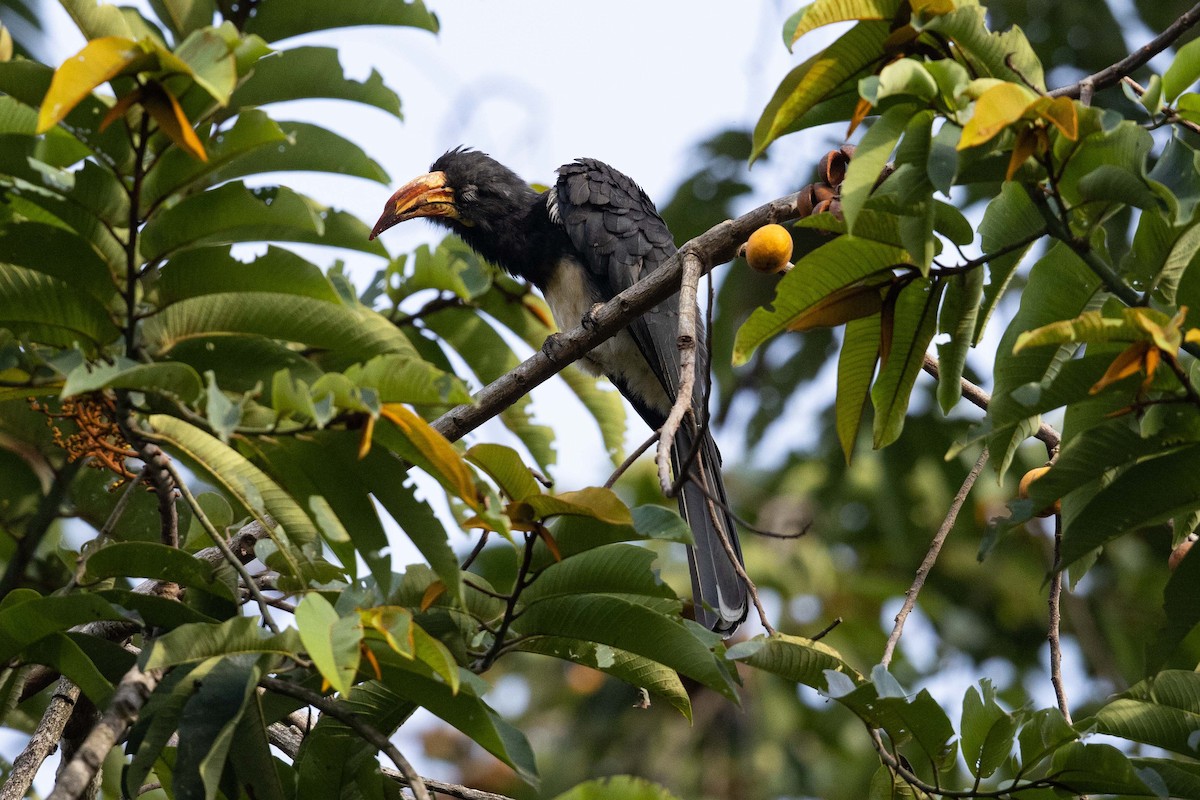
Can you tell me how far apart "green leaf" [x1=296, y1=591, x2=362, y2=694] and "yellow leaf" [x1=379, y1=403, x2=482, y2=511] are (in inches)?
8.9

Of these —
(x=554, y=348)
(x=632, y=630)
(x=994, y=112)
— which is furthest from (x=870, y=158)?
(x=554, y=348)

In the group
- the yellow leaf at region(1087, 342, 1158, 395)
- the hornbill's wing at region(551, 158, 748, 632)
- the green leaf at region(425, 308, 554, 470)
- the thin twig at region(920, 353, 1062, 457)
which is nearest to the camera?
the yellow leaf at region(1087, 342, 1158, 395)

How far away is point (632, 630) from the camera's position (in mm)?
1680

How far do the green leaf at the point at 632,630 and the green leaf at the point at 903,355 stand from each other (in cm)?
52

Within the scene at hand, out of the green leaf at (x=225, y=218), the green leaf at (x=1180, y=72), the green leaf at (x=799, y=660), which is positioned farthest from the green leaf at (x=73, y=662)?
the green leaf at (x=1180, y=72)

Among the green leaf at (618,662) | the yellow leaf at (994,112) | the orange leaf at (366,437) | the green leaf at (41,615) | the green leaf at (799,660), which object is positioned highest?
the yellow leaf at (994,112)

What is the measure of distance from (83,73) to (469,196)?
3489 millimetres

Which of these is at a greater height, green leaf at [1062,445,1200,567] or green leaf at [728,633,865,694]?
green leaf at [1062,445,1200,567]

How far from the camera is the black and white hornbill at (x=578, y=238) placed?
4.20m

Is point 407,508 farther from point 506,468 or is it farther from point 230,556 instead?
point 230,556

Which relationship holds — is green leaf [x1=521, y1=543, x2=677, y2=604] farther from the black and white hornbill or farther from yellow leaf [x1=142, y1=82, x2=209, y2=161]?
the black and white hornbill

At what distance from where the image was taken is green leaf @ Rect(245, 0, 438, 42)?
197 centimetres

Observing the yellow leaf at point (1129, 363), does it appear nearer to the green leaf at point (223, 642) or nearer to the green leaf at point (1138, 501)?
the green leaf at point (1138, 501)

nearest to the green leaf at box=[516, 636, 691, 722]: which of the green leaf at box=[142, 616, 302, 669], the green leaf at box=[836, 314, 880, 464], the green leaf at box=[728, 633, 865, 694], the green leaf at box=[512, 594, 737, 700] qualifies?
the green leaf at box=[512, 594, 737, 700]
